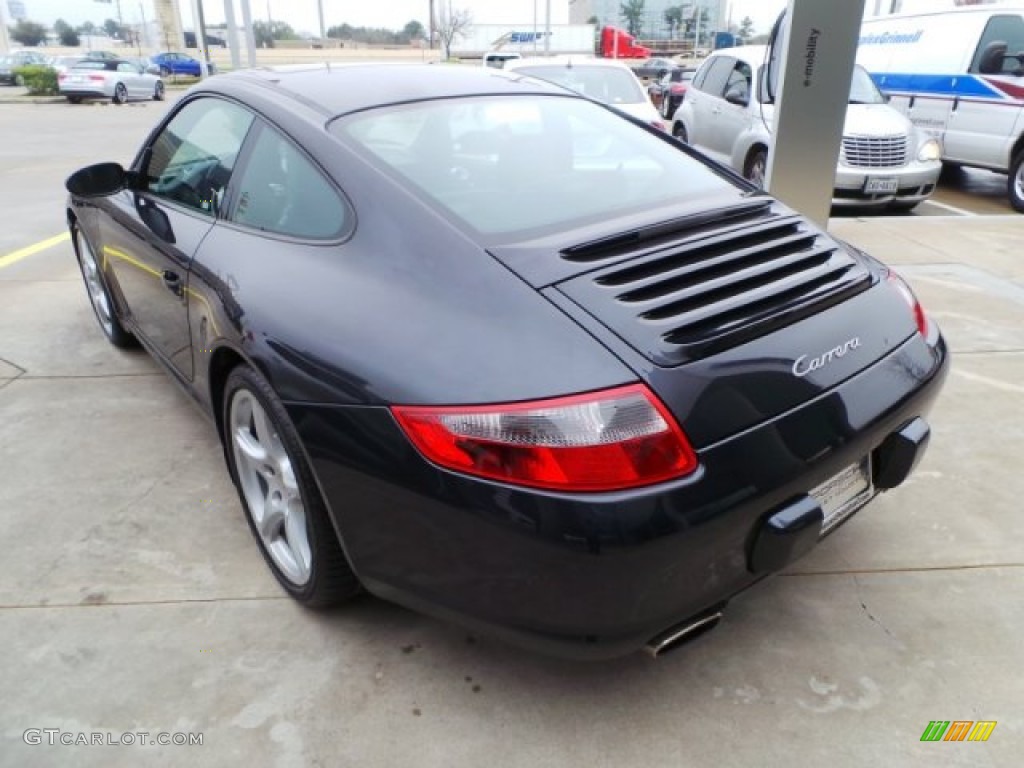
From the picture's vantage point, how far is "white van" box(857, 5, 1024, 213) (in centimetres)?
834

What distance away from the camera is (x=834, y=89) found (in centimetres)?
498

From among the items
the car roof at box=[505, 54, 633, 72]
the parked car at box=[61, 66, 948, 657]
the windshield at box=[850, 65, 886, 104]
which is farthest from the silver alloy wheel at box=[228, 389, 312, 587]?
the windshield at box=[850, 65, 886, 104]

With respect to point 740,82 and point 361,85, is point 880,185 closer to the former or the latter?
point 740,82

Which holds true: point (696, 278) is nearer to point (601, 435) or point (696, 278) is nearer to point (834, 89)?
point (601, 435)

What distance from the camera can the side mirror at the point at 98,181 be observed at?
10.8 feet

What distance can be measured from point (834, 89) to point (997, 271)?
1.84 metres

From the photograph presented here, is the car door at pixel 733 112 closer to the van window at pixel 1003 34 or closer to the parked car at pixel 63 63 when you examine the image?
the van window at pixel 1003 34

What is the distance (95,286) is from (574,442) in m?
3.75

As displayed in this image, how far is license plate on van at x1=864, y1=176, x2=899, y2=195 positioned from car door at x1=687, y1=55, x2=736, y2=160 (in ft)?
6.10

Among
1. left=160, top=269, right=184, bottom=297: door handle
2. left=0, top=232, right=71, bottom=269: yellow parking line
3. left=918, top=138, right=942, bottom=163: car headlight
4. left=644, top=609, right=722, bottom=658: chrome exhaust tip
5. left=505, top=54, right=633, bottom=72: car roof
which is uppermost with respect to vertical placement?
left=505, top=54, right=633, bottom=72: car roof

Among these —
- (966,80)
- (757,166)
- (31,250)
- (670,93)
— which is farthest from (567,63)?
(670,93)

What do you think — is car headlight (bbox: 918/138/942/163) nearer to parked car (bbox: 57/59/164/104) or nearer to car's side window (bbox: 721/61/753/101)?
car's side window (bbox: 721/61/753/101)

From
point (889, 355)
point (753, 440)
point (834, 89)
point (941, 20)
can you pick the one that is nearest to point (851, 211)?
point (941, 20)

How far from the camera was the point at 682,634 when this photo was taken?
70.5 inches
